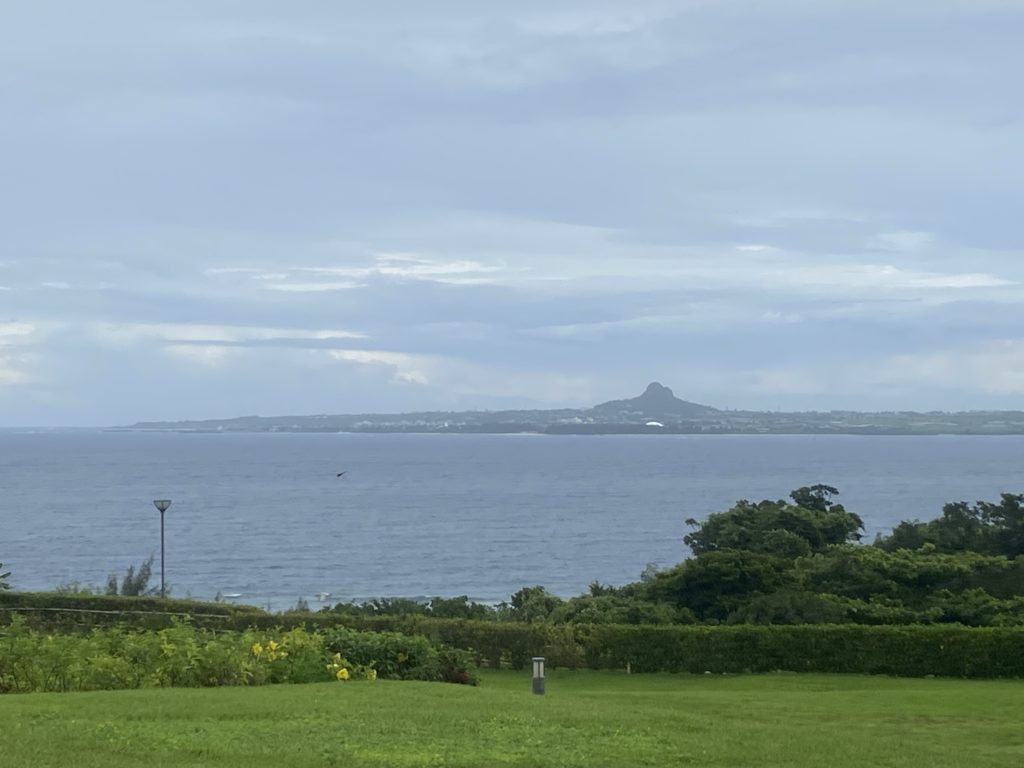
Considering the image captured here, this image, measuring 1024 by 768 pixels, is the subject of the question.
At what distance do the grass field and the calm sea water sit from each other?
4062 centimetres

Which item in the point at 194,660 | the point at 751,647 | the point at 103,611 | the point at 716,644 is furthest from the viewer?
the point at 103,611

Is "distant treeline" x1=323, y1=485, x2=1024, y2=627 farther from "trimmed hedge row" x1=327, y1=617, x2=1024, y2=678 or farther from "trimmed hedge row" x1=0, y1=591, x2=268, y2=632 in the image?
"trimmed hedge row" x1=327, y1=617, x2=1024, y2=678

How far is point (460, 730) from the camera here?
11.1 m

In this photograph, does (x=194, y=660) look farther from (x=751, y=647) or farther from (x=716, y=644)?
(x=751, y=647)

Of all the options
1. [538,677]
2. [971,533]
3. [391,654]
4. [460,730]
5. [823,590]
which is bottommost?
[823,590]

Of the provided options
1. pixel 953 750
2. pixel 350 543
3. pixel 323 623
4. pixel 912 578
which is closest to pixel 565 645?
pixel 323 623

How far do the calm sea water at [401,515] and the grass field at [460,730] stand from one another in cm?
4062

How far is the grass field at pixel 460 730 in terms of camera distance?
9.77 meters

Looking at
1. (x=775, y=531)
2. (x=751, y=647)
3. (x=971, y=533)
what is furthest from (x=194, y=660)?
(x=971, y=533)

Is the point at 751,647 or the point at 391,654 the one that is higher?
Answer: the point at 391,654

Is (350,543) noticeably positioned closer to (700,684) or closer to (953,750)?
(700,684)

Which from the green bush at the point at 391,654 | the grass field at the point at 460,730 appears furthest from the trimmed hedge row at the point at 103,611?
the grass field at the point at 460,730

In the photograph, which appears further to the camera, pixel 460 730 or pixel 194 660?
pixel 194 660

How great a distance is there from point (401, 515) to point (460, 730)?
284ft
